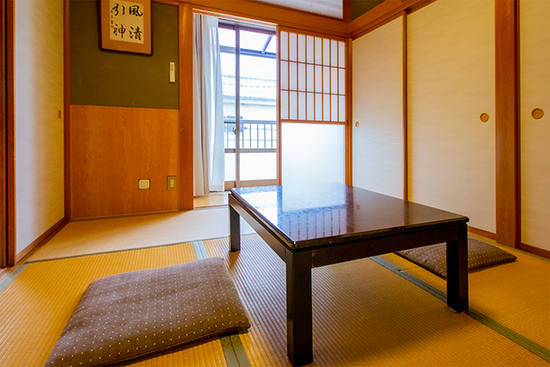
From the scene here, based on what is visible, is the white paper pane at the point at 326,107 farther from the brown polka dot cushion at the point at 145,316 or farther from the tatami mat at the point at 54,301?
the brown polka dot cushion at the point at 145,316

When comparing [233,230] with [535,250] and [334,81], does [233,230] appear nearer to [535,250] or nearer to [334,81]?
[535,250]

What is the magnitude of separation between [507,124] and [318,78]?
2271 mm

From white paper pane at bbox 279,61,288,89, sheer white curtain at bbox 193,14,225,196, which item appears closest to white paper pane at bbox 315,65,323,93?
white paper pane at bbox 279,61,288,89

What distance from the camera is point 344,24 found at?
3.74m

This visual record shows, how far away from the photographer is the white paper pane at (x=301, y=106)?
371 centimetres

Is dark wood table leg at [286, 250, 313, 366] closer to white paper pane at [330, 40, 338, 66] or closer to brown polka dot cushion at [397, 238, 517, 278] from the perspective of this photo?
brown polka dot cushion at [397, 238, 517, 278]

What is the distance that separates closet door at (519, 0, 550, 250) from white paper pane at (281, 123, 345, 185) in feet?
6.98

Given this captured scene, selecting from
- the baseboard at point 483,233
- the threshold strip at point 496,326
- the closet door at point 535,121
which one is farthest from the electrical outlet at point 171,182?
the closet door at point 535,121

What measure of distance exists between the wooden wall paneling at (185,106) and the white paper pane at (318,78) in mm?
1579

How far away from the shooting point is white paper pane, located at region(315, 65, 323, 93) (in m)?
3.75

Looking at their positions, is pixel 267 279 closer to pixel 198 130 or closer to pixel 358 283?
pixel 358 283

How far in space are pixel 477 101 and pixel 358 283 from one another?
177 cm

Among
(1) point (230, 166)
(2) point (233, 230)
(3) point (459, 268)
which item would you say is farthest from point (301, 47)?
(3) point (459, 268)

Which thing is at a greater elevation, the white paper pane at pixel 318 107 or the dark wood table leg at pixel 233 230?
the white paper pane at pixel 318 107
